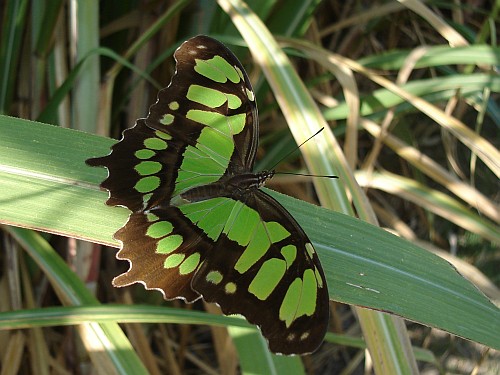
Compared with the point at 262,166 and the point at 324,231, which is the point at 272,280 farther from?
the point at 262,166

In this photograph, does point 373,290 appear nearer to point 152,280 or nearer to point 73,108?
point 152,280

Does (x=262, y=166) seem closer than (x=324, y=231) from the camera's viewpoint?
No

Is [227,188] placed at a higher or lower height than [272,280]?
higher

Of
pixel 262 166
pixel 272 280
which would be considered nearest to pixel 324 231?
pixel 272 280

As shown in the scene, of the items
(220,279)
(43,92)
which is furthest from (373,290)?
(43,92)

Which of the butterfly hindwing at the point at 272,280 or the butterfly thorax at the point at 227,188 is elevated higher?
the butterfly thorax at the point at 227,188

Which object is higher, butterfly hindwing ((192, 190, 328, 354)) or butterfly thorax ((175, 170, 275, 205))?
butterfly thorax ((175, 170, 275, 205))
